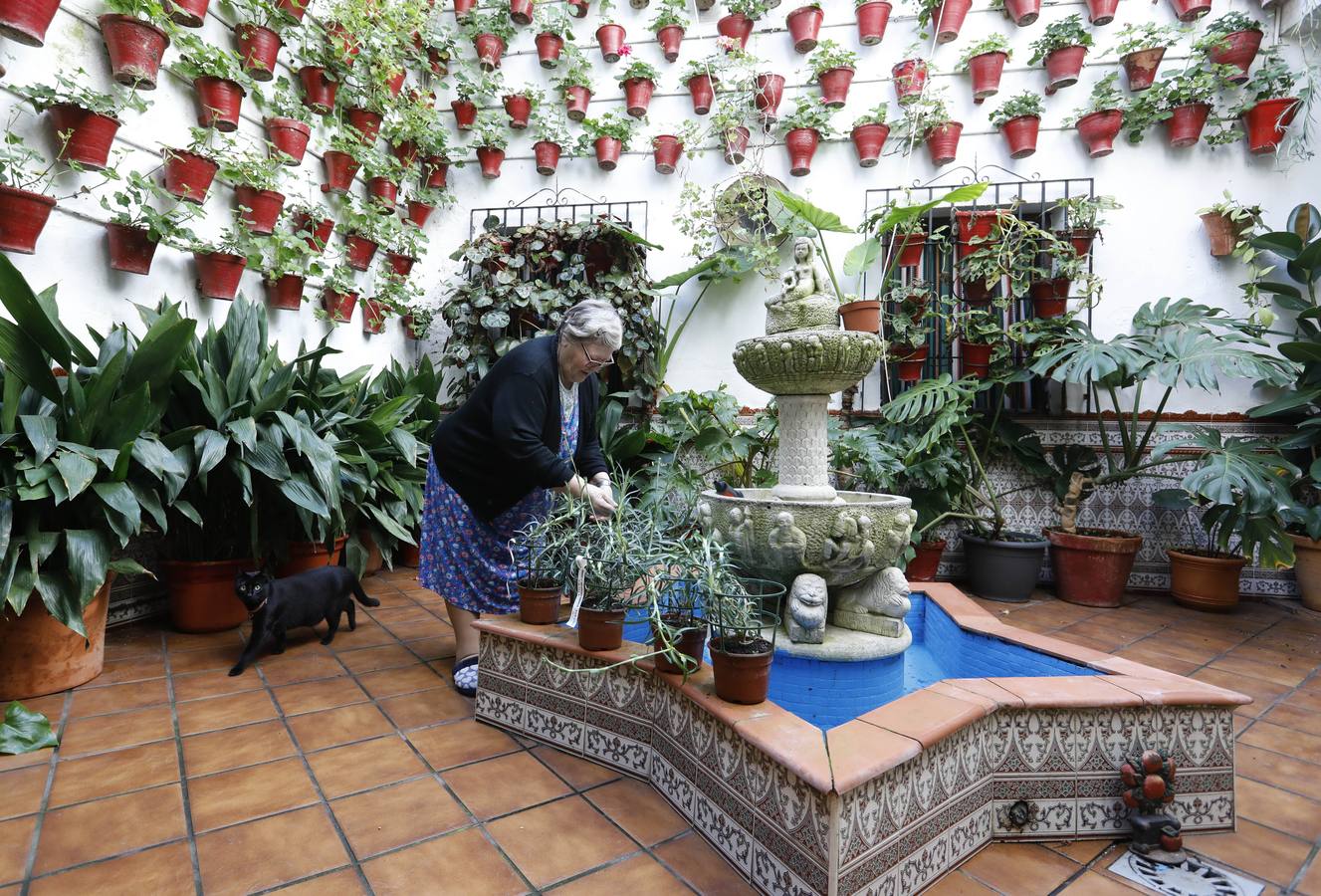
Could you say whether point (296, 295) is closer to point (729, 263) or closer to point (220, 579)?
point (220, 579)

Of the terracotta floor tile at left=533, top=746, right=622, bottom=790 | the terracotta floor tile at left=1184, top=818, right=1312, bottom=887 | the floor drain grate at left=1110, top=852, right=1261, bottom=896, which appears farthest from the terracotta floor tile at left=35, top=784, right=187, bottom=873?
the terracotta floor tile at left=1184, top=818, right=1312, bottom=887

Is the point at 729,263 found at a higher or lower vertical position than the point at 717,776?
higher

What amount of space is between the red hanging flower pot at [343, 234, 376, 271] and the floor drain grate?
4866 millimetres

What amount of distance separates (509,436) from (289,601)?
135 cm

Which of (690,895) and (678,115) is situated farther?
(678,115)

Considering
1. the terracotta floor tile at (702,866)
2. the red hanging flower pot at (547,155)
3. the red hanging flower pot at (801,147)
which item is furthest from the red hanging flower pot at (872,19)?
the terracotta floor tile at (702,866)

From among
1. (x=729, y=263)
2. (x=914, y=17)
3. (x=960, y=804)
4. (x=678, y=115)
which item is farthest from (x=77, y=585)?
(x=914, y=17)

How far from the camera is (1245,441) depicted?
3402 millimetres

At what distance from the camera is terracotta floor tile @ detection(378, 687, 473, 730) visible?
2037mm

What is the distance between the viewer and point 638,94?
4.77 metres

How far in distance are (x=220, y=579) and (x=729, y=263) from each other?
11.8 ft

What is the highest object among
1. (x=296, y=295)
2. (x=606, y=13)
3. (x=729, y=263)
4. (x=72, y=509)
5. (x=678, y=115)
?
(x=606, y=13)

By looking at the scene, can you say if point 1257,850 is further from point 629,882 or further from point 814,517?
point 629,882

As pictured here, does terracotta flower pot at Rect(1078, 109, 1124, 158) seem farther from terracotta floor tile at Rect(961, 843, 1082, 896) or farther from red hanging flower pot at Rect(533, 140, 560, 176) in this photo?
terracotta floor tile at Rect(961, 843, 1082, 896)
